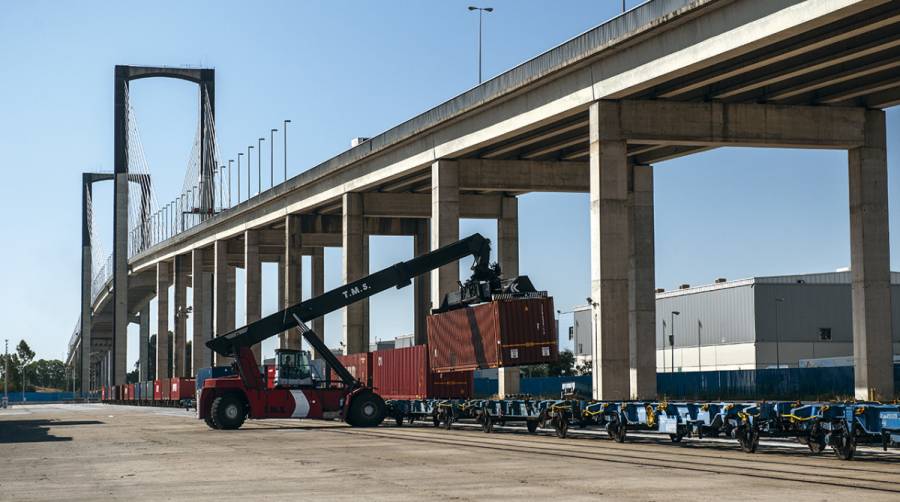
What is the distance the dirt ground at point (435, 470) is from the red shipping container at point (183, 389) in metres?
56.1

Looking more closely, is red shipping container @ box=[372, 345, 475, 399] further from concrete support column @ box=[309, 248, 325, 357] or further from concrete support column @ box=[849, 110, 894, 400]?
concrete support column @ box=[309, 248, 325, 357]

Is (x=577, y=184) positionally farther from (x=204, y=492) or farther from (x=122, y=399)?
(x=122, y=399)

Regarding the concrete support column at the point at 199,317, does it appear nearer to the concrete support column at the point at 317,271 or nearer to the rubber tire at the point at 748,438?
the concrete support column at the point at 317,271

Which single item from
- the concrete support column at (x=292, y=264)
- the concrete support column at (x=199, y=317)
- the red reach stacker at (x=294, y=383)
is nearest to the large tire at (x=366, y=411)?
the red reach stacker at (x=294, y=383)

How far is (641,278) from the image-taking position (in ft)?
205

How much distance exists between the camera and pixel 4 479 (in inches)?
1029

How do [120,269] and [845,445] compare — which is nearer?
[845,445]

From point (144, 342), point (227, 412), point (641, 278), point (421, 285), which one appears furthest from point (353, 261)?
point (144, 342)

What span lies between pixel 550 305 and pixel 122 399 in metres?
94.6

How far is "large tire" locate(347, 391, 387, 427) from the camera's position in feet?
164

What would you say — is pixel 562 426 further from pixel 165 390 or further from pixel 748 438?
pixel 165 390

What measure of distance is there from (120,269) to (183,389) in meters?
33.2

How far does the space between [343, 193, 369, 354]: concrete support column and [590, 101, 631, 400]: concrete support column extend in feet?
103

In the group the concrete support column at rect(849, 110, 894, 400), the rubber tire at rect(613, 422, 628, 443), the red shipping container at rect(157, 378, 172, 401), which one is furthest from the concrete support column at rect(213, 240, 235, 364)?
the rubber tire at rect(613, 422, 628, 443)
